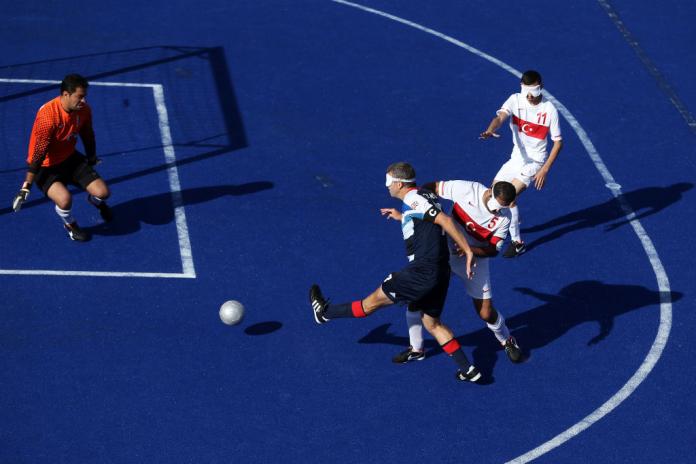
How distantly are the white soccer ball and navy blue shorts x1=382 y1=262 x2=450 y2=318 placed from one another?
1.99 metres

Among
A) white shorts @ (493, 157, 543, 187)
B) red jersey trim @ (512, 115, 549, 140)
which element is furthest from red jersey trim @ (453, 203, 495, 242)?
red jersey trim @ (512, 115, 549, 140)

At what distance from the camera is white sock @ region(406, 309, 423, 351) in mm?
13266

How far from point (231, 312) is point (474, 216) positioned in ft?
10.8

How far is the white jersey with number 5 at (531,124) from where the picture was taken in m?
15.1

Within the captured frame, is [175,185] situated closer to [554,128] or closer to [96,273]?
[96,273]

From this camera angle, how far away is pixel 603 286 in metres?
15.0

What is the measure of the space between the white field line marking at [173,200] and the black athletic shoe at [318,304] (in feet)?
5.88

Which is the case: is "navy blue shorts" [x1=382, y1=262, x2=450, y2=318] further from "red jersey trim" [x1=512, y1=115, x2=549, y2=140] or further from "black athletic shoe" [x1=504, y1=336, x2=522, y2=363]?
"red jersey trim" [x1=512, y1=115, x2=549, y2=140]

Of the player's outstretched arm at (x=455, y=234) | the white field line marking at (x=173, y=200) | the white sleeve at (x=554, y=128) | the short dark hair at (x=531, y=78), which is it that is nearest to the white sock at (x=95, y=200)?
the white field line marking at (x=173, y=200)

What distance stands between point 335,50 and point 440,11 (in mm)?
2940

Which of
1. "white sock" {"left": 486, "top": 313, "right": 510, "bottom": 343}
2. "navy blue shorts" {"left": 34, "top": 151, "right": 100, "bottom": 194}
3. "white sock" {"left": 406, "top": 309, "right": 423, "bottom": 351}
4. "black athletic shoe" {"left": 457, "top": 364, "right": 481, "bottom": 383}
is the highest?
"navy blue shorts" {"left": 34, "top": 151, "right": 100, "bottom": 194}

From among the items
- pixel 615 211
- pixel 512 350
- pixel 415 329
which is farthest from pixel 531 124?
pixel 415 329

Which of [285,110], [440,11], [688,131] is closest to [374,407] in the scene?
[285,110]

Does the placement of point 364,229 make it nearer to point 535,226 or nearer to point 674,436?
point 535,226
